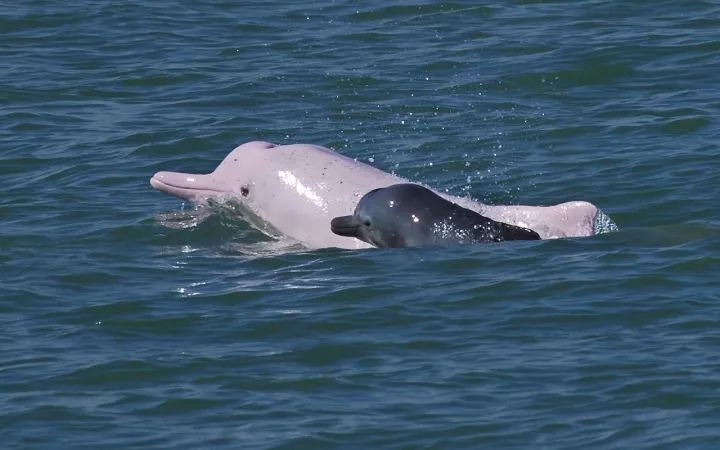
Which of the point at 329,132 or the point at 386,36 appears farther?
the point at 386,36

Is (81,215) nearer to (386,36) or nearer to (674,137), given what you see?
(674,137)

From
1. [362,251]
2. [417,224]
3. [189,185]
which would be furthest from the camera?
[189,185]

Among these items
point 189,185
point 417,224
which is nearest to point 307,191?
point 189,185

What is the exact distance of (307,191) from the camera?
53.0ft

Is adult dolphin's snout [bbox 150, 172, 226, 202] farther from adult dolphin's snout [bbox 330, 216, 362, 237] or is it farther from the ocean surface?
adult dolphin's snout [bbox 330, 216, 362, 237]

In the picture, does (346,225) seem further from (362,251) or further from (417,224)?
(417,224)

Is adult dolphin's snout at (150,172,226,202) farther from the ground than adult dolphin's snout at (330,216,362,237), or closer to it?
farther from the ground

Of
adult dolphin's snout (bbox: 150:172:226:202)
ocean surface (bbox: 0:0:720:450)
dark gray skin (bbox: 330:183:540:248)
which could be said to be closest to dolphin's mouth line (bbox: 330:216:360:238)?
dark gray skin (bbox: 330:183:540:248)

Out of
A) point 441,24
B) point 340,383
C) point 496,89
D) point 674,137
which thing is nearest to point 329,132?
point 496,89

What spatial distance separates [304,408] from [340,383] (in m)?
0.49

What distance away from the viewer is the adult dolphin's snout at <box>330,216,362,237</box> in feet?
49.5

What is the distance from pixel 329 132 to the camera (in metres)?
19.7

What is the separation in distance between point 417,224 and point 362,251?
0.55 metres

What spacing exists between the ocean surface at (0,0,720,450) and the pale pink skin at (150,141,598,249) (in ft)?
0.79
